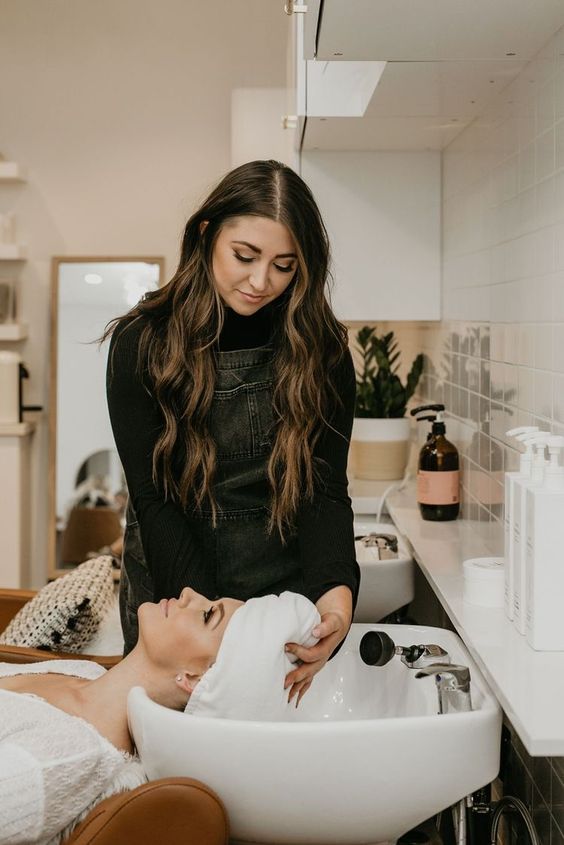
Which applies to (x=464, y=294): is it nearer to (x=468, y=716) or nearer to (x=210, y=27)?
(x=468, y=716)

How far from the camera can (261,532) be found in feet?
6.24

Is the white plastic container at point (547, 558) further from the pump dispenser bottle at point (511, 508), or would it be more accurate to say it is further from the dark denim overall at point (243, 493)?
the dark denim overall at point (243, 493)

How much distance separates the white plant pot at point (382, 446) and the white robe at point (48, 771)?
6.20 ft

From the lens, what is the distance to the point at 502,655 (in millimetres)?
1521

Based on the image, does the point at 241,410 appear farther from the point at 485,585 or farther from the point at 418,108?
the point at 418,108

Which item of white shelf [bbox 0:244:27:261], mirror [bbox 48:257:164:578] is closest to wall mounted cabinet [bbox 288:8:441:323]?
mirror [bbox 48:257:164:578]

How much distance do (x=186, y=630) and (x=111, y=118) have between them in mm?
3429

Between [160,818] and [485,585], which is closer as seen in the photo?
[160,818]

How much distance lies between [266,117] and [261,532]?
224cm

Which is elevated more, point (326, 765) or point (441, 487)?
point (441, 487)

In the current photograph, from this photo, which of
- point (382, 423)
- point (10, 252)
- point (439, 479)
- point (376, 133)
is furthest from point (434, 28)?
point (10, 252)

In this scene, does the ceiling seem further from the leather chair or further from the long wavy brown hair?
the leather chair

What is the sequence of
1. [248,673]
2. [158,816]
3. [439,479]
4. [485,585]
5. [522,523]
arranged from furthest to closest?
[439,479] → [485,585] → [522,523] → [248,673] → [158,816]

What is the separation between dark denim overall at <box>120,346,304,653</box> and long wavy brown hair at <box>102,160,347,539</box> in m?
0.03
